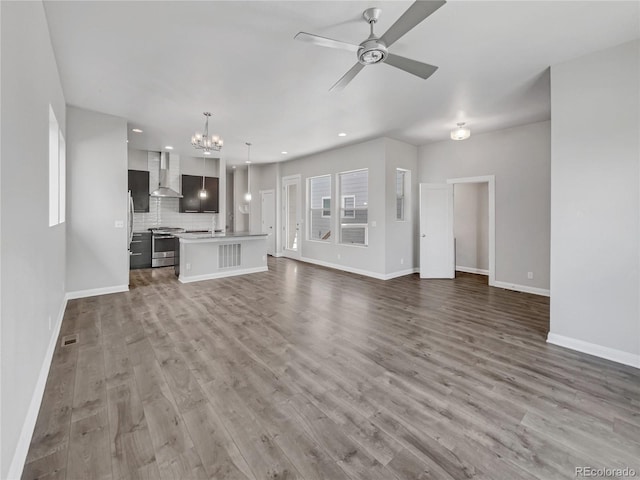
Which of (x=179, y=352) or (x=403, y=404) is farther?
(x=179, y=352)

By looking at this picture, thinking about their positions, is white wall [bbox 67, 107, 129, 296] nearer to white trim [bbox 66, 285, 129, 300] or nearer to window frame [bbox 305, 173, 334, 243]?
white trim [bbox 66, 285, 129, 300]

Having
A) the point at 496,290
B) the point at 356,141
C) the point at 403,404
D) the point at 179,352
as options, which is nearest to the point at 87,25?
the point at 179,352

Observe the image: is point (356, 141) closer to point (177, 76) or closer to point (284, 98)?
point (284, 98)

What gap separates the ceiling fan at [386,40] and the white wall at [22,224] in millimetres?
1681

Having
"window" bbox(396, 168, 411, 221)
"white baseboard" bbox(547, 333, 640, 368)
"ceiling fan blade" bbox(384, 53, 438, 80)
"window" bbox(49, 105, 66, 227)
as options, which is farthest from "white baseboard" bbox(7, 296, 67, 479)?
"window" bbox(396, 168, 411, 221)

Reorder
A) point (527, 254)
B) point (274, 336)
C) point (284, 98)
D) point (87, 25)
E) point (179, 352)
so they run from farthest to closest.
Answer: point (527, 254) → point (284, 98) → point (274, 336) → point (179, 352) → point (87, 25)

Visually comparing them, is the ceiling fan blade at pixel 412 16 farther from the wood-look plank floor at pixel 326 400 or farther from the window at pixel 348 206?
the window at pixel 348 206

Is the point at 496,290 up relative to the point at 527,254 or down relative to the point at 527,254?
down

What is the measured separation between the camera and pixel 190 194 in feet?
25.4

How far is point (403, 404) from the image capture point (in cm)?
198

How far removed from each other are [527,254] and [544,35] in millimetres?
3624

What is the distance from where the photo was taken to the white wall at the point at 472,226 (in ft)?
21.2

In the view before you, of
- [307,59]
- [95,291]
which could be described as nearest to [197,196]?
[95,291]

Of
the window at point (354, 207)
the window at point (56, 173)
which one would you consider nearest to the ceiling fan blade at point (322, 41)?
the window at point (56, 173)
